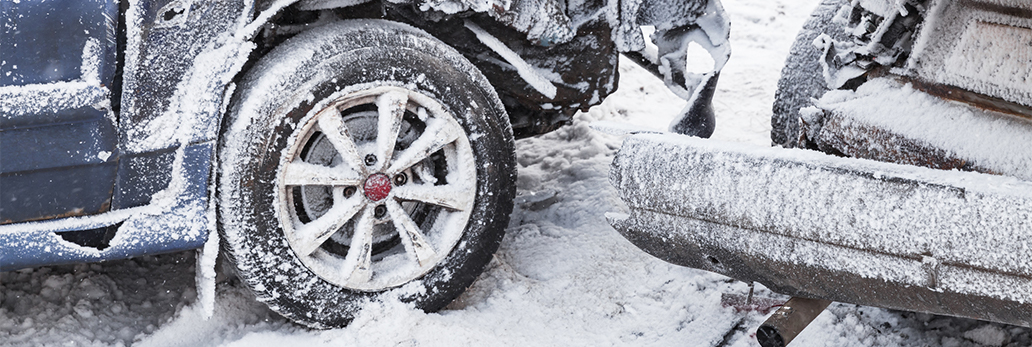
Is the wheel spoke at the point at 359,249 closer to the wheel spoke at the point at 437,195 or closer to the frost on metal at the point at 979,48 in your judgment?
the wheel spoke at the point at 437,195

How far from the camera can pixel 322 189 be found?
246 centimetres

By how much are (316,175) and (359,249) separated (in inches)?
9.6

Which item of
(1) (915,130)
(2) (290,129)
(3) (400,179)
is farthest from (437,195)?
(1) (915,130)

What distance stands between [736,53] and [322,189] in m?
3.31

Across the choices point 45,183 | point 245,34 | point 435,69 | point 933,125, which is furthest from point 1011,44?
point 45,183

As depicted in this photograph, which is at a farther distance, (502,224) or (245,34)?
(502,224)

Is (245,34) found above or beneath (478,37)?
above

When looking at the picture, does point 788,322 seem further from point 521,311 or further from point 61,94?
point 61,94

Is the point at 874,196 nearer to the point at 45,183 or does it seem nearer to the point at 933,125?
the point at 933,125

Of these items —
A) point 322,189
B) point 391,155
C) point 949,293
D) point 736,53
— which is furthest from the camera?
point 736,53

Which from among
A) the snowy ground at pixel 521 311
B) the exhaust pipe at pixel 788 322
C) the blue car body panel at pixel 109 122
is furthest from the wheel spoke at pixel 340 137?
the exhaust pipe at pixel 788 322

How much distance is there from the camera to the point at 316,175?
2.21 m

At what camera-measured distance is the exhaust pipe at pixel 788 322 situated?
6.45 ft

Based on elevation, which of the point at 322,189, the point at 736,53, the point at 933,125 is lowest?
the point at 736,53
